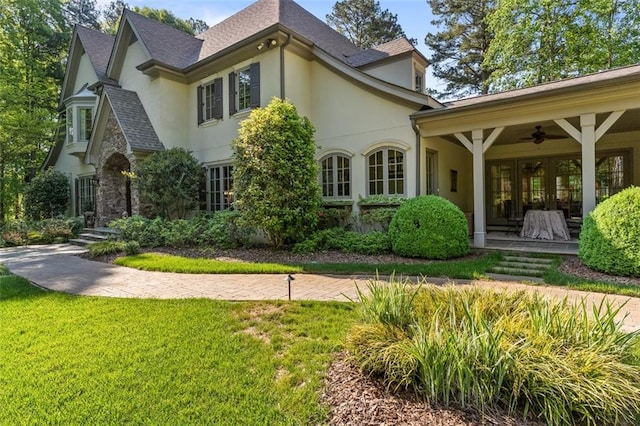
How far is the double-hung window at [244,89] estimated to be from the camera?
11.3 meters

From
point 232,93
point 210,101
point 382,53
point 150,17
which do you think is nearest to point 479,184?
point 382,53

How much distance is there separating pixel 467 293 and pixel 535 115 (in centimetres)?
646

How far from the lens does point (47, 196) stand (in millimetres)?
16984

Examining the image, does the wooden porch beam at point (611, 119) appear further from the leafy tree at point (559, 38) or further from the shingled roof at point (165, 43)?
the shingled roof at point (165, 43)

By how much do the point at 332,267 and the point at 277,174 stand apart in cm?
314

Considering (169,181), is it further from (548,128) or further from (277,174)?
(548,128)

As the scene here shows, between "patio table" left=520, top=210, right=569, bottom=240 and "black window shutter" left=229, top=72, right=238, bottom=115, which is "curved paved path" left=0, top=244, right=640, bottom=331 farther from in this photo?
"black window shutter" left=229, top=72, right=238, bottom=115

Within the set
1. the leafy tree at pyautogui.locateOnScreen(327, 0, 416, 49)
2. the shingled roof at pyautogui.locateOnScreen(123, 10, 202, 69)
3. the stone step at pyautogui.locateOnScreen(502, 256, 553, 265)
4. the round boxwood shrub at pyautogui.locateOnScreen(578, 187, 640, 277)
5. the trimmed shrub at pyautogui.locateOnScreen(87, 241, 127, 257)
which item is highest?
the leafy tree at pyautogui.locateOnScreen(327, 0, 416, 49)

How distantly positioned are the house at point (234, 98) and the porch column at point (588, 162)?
11.8 ft

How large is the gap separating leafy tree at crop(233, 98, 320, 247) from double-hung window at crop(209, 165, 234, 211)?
3.09 meters

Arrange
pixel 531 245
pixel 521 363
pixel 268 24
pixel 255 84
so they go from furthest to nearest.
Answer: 1. pixel 268 24
2. pixel 255 84
3. pixel 531 245
4. pixel 521 363

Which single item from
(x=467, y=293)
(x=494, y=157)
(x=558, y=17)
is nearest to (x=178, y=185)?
(x=467, y=293)

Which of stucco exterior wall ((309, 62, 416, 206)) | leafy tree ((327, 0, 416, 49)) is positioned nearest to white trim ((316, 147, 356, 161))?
stucco exterior wall ((309, 62, 416, 206))

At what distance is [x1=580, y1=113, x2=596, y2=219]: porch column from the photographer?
7255mm
